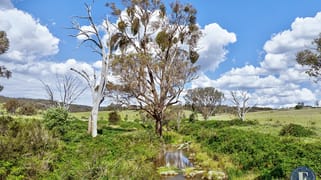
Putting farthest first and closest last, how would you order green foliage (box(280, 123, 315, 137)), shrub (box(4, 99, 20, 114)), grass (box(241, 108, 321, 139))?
shrub (box(4, 99, 20, 114)) → grass (box(241, 108, 321, 139)) → green foliage (box(280, 123, 315, 137))

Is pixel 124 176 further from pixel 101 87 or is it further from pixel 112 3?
pixel 112 3

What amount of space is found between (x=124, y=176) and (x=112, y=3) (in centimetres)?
2474

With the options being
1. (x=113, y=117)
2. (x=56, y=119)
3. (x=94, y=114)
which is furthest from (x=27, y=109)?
(x=56, y=119)

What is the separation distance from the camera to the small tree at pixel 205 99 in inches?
2965

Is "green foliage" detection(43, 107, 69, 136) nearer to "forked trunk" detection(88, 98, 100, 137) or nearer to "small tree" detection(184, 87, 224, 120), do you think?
"forked trunk" detection(88, 98, 100, 137)

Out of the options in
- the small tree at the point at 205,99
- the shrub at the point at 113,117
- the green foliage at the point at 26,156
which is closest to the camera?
the green foliage at the point at 26,156

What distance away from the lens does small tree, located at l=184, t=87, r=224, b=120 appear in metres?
75.3

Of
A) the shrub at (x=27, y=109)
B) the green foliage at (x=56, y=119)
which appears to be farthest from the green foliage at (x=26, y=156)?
the shrub at (x=27, y=109)

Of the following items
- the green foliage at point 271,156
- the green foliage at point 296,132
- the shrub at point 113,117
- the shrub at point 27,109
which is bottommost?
the green foliage at point 271,156

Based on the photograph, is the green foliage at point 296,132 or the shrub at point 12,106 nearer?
the green foliage at point 296,132

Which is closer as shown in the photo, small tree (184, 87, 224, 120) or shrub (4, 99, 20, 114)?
shrub (4, 99, 20, 114)

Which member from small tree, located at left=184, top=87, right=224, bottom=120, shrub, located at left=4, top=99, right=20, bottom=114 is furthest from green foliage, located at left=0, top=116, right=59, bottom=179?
small tree, located at left=184, top=87, right=224, bottom=120

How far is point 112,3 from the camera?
1246 inches

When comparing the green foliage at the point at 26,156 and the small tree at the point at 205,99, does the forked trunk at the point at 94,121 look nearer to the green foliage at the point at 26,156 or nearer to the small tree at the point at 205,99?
the green foliage at the point at 26,156
